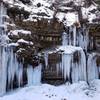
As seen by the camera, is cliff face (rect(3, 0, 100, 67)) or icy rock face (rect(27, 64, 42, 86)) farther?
cliff face (rect(3, 0, 100, 67))

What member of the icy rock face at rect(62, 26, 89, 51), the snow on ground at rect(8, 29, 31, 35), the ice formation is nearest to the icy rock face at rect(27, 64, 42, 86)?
the ice formation

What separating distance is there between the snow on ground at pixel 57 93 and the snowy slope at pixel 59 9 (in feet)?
12.8

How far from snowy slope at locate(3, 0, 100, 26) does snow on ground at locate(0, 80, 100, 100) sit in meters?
3.89

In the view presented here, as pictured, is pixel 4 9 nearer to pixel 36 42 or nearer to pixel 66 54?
pixel 36 42

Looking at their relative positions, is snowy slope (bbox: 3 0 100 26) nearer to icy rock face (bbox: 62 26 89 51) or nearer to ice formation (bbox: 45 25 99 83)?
icy rock face (bbox: 62 26 89 51)

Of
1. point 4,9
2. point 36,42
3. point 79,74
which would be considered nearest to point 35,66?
point 36,42

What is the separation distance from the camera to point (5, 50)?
1290 centimetres

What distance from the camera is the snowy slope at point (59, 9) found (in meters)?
15.0

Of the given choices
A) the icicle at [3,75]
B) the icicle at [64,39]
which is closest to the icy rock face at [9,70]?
the icicle at [3,75]

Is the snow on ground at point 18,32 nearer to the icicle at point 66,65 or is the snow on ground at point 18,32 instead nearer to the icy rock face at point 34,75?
the icy rock face at point 34,75

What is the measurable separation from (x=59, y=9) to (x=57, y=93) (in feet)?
18.5

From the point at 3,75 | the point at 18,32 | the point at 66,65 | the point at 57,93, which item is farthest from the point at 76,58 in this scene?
the point at 3,75

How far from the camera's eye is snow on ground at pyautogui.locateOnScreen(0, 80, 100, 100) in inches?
490

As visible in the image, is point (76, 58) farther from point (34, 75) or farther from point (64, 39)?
point (34, 75)
